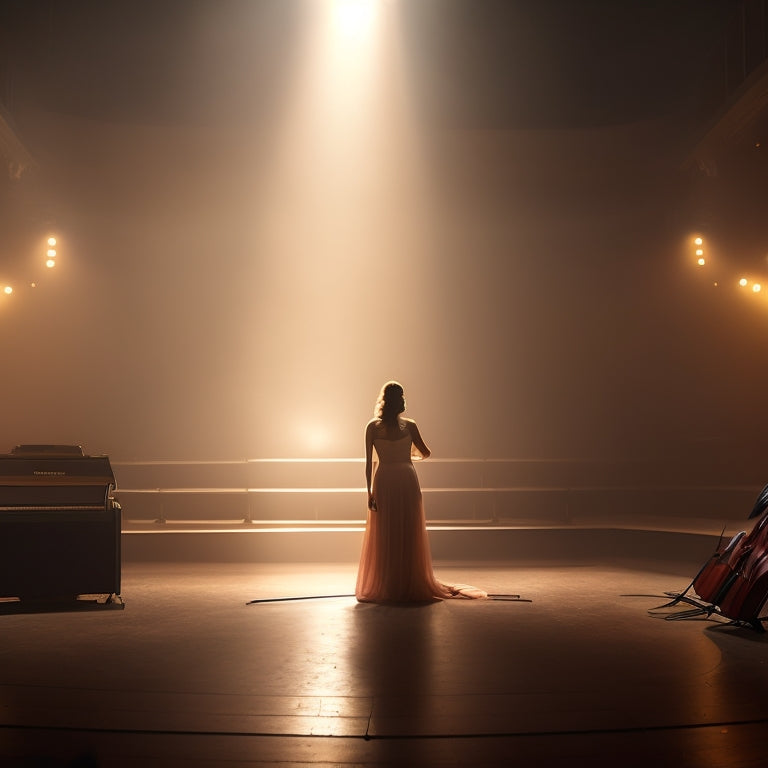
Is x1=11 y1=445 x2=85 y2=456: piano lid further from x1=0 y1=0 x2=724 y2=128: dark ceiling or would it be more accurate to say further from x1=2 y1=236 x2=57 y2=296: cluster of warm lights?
x1=0 y1=0 x2=724 y2=128: dark ceiling

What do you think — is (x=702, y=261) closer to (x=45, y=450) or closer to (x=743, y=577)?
(x=743, y=577)

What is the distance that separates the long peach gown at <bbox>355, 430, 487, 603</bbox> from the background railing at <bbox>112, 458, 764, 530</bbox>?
2.26m

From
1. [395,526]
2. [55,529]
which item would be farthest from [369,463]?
[55,529]

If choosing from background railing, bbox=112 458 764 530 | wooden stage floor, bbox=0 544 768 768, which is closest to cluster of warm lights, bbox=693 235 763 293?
background railing, bbox=112 458 764 530

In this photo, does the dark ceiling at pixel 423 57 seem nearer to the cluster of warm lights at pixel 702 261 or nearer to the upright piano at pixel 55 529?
the cluster of warm lights at pixel 702 261

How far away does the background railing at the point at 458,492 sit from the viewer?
309 inches

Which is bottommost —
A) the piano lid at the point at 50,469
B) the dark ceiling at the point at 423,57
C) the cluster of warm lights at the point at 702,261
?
the piano lid at the point at 50,469

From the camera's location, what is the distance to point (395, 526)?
207 inches

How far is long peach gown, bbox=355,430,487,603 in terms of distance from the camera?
5.18m

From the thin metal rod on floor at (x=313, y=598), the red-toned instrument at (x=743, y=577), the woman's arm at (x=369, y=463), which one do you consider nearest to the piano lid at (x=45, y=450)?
the thin metal rod on floor at (x=313, y=598)

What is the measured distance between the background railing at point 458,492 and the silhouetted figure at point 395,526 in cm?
227

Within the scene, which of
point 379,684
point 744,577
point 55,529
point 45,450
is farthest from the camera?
point 45,450

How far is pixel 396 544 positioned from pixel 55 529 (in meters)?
2.01

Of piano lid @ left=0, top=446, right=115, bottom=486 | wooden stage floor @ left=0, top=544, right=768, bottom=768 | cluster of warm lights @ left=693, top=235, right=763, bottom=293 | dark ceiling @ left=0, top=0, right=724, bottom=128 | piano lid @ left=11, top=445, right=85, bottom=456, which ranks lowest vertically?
wooden stage floor @ left=0, top=544, right=768, bottom=768
